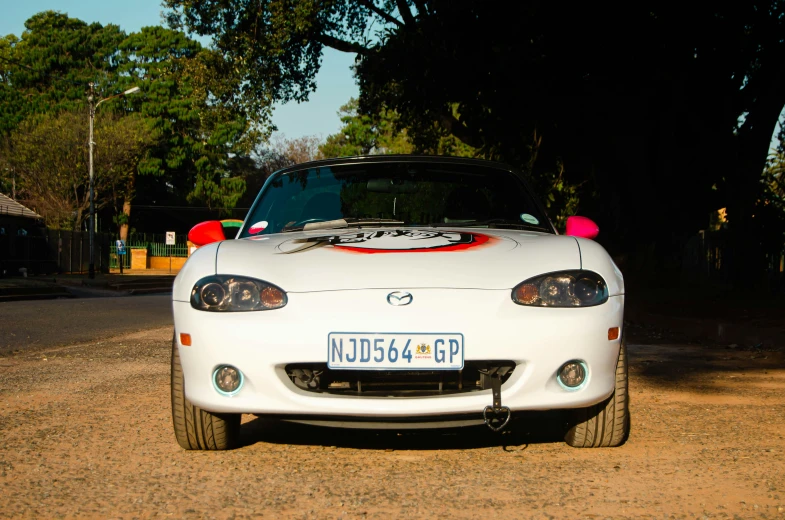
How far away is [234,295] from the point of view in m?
3.88

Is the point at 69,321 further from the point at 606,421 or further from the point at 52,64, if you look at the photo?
the point at 52,64

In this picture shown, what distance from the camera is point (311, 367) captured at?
3822 mm

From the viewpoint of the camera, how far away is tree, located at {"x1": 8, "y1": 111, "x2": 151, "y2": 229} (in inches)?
2015

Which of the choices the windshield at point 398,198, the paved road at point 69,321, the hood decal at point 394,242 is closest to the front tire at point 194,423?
the hood decal at point 394,242

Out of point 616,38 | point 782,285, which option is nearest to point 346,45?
point 616,38

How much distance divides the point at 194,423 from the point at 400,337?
1.03 meters

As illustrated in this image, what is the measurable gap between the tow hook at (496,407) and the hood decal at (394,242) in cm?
59

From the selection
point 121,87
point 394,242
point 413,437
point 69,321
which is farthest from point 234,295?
point 121,87

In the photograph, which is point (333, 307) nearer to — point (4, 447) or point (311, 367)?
point (311, 367)

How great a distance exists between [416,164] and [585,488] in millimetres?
2326

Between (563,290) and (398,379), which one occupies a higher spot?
(563,290)

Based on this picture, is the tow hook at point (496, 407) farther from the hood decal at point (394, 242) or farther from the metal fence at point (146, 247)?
the metal fence at point (146, 247)

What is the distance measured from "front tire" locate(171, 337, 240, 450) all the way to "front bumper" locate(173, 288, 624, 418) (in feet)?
0.87

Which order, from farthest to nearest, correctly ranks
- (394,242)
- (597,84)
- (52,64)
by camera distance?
(52,64) < (597,84) < (394,242)
